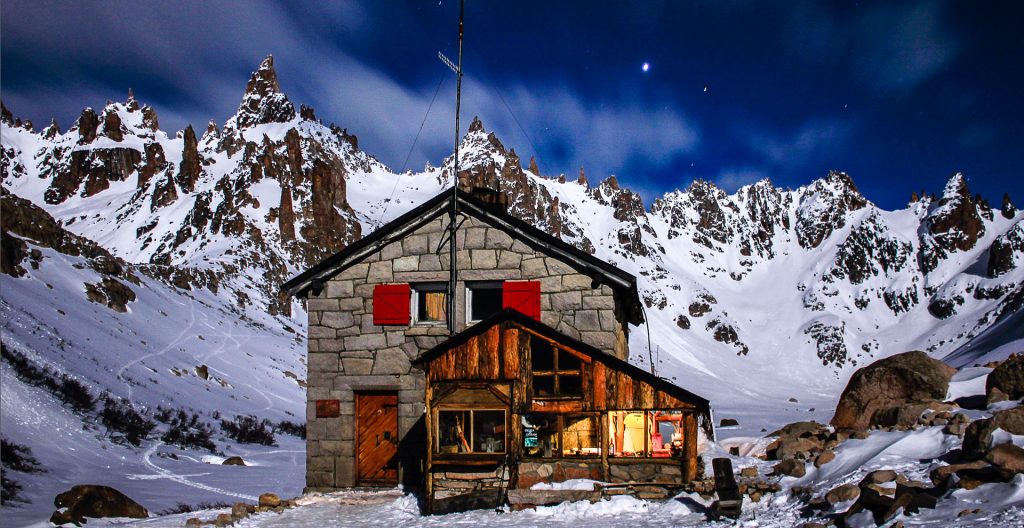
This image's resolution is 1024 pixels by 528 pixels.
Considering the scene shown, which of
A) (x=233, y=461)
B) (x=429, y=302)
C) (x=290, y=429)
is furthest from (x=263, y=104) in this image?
(x=429, y=302)

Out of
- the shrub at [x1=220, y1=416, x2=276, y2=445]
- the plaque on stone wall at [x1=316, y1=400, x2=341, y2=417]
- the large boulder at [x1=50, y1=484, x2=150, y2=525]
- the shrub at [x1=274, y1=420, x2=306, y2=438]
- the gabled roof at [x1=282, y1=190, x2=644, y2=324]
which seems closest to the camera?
the large boulder at [x1=50, y1=484, x2=150, y2=525]

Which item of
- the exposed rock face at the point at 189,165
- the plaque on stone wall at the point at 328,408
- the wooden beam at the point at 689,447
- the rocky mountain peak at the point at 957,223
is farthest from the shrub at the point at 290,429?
the rocky mountain peak at the point at 957,223

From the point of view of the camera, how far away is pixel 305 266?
114m

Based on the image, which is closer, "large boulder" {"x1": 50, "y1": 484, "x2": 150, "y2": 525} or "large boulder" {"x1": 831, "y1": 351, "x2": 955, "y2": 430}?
"large boulder" {"x1": 50, "y1": 484, "x2": 150, "y2": 525}

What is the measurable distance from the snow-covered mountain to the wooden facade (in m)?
21.8

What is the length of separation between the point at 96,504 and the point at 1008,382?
1760 cm

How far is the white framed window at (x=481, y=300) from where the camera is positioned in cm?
1483

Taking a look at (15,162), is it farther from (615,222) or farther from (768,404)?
(768,404)

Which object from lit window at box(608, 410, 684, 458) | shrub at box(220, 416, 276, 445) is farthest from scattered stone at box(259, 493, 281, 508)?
shrub at box(220, 416, 276, 445)

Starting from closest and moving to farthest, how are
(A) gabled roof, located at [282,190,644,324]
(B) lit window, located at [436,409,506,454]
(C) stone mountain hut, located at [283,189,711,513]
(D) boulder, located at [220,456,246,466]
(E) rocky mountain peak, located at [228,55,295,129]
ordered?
(C) stone mountain hut, located at [283,189,711,513], (B) lit window, located at [436,409,506,454], (A) gabled roof, located at [282,190,644,324], (D) boulder, located at [220,456,246,466], (E) rocky mountain peak, located at [228,55,295,129]

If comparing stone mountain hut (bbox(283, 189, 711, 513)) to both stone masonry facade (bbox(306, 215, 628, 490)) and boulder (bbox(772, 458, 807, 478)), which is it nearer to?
stone masonry facade (bbox(306, 215, 628, 490))

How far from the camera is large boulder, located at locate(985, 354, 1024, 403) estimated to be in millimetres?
13758

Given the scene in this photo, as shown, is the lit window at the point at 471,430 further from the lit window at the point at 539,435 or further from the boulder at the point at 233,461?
the boulder at the point at 233,461

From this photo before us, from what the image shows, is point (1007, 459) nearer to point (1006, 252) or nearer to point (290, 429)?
point (290, 429)
